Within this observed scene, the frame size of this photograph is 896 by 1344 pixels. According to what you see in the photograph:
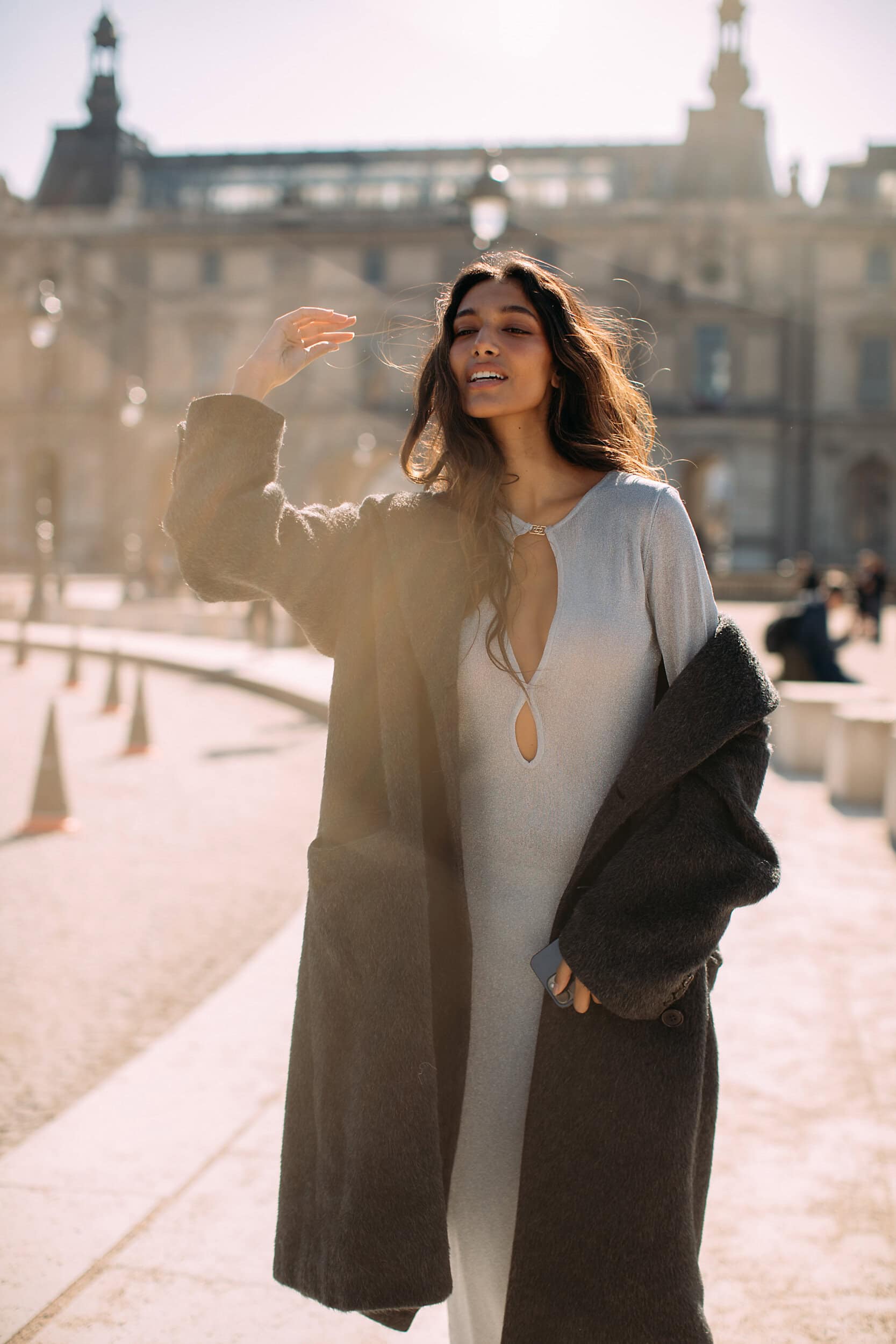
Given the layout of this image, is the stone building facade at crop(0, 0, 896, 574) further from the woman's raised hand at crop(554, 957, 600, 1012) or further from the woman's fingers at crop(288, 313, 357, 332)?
the woman's raised hand at crop(554, 957, 600, 1012)

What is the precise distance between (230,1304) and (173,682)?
1388cm

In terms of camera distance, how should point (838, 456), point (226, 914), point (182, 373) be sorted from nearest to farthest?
point (226, 914) → point (838, 456) → point (182, 373)

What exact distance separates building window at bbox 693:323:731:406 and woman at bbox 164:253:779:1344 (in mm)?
46806

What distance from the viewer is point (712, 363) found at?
47.3m

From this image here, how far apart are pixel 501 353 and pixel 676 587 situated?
0.49 m

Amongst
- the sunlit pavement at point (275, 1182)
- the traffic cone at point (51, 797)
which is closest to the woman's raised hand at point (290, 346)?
the sunlit pavement at point (275, 1182)

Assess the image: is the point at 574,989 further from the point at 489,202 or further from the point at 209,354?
the point at 209,354

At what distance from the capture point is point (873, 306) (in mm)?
46719

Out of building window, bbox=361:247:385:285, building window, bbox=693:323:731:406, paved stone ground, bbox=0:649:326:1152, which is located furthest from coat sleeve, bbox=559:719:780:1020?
building window, bbox=361:247:385:285

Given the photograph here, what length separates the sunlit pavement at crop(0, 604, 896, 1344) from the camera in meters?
2.61

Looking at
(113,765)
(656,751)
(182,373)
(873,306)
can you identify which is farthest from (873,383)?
(656,751)

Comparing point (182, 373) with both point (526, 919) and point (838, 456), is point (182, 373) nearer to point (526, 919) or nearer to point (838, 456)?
point (838, 456)

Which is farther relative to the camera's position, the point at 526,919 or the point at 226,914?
the point at 226,914

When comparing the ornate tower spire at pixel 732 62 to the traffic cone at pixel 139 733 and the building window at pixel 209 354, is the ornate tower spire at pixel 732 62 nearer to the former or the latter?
the building window at pixel 209 354
